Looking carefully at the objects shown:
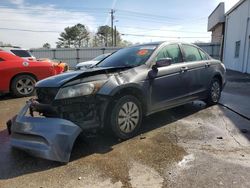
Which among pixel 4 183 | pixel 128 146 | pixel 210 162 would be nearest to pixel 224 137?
pixel 210 162

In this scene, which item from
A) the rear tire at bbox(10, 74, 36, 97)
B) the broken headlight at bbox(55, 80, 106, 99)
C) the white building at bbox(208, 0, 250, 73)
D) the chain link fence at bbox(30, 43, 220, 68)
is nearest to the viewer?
the broken headlight at bbox(55, 80, 106, 99)

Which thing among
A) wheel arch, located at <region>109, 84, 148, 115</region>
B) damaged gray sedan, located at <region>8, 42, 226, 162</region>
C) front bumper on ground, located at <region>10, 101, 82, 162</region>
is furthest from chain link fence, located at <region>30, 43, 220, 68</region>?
front bumper on ground, located at <region>10, 101, 82, 162</region>

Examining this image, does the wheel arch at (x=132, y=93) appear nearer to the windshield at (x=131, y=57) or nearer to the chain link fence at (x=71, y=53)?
the windshield at (x=131, y=57)

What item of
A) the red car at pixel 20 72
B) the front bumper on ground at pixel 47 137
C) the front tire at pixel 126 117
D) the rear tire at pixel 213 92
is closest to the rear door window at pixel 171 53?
the front tire at pixel 126 117

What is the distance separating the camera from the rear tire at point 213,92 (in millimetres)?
6456

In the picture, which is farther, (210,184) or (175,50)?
(175,50)

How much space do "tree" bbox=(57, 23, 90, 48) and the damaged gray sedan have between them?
5579 cm

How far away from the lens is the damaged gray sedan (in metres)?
3.59

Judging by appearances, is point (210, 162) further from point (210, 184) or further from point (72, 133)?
point (72, 133)

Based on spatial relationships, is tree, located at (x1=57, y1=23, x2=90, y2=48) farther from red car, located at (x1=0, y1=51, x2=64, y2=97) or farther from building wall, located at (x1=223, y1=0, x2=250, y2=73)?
red car, located at (x1=0, y1=51, x2=64, y2=97)

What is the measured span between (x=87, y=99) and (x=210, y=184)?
2.01 metres

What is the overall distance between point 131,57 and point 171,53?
875 mm

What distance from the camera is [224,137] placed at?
14.8ft

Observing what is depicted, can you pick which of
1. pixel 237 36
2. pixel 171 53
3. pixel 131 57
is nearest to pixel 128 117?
pixel 131 57
